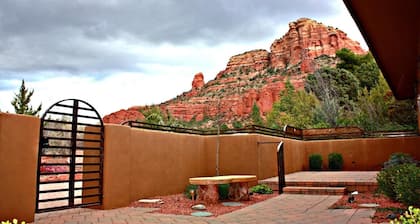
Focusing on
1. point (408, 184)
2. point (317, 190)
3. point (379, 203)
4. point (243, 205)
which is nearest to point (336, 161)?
point (317, 190)

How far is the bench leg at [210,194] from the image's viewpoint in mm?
7258

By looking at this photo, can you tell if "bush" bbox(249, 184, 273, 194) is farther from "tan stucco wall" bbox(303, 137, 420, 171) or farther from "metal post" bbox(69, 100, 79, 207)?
"tan stucco wall" bbox(303, 137, 420, 171)

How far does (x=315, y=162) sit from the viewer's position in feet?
46.4

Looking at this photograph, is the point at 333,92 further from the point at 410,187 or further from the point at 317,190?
the point at 410,187

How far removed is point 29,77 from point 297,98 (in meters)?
18.1

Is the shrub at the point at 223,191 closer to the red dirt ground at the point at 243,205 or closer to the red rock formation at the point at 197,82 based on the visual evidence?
the red dirt ground at the point at 243,205

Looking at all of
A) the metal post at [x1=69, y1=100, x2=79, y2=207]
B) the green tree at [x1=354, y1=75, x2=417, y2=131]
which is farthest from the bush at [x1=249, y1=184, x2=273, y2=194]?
the green tree at [x1=354, y1=75, x2=417, y2=131]

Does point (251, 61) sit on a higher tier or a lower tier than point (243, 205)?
higher

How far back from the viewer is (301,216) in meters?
5.39

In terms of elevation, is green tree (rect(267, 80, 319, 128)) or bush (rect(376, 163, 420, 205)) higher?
green tree (rect(267, 80, 319, 128))

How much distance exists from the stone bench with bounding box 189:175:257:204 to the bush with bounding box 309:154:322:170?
285 inches

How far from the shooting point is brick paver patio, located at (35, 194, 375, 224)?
5.12m

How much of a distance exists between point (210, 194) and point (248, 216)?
183 centimetres

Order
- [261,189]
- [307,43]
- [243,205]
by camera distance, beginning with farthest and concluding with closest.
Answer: [307,43] < [261,189] < [243,205]
